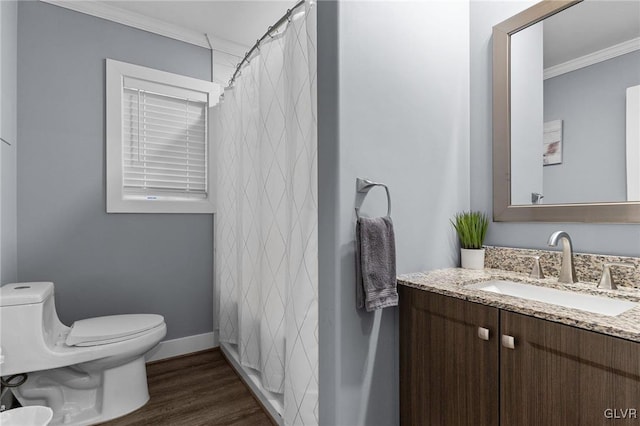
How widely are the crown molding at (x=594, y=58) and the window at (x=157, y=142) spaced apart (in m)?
2.30

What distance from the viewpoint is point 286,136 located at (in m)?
1.55

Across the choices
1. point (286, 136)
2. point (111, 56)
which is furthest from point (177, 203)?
point (286, 136)

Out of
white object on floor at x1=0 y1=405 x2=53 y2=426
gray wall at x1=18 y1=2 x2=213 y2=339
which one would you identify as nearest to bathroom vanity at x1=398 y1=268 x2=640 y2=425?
white object on floor at x1=0 y1=405 x2=53 y2=426

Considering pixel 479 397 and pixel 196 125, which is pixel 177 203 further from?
pixel 479 397

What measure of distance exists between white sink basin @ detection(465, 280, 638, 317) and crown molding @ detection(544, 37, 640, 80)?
92 cm

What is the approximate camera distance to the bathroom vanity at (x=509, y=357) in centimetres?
80

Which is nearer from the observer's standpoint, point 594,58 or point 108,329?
point 594,58

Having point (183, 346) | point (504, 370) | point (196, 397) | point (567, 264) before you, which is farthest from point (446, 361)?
point (183, 346)

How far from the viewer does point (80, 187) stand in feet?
7.04

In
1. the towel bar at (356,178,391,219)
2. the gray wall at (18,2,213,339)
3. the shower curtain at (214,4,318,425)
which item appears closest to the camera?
the towel bar at (356,178,391,219)

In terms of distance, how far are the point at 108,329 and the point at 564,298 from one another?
2.21 m

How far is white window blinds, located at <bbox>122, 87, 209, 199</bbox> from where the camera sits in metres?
2.34

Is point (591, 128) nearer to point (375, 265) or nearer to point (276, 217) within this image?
point (375, 265)

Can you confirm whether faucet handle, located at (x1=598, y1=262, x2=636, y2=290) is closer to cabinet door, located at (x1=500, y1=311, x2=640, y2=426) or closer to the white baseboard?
cabinet door, located at (x1=500, y1=311, x2=640, y2=426)
